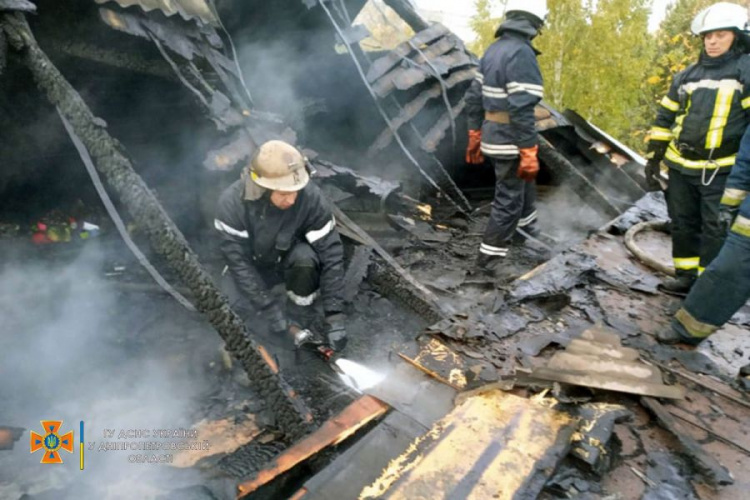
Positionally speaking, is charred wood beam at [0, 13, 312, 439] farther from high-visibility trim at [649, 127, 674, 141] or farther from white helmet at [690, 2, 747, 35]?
white helmet at [690, 2, 747, 35]

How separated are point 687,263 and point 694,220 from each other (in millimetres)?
382

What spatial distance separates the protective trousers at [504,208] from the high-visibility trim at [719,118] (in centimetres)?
160

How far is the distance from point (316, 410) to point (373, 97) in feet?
14.3

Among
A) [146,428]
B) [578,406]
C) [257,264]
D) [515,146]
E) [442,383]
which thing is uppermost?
[515,146]

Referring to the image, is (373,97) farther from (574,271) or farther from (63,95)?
(63,95)

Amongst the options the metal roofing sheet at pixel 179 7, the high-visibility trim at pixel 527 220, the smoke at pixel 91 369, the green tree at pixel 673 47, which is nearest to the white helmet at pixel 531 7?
the high-visibility trim at pixel 527 220

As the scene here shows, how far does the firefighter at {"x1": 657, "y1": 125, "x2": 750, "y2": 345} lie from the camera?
8.86 ft

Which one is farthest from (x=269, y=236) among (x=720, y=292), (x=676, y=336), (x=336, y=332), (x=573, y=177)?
(x=573, y=177)

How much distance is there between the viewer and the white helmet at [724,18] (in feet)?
10.2

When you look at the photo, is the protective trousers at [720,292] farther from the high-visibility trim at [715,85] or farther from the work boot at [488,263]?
the work boot at [488,263]

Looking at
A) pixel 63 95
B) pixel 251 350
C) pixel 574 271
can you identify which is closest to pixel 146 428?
pixel 251 350

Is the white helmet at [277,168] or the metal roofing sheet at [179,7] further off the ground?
the metal roofing sheet at [179,7]

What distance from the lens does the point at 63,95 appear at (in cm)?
261

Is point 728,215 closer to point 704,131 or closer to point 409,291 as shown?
point 704,131
